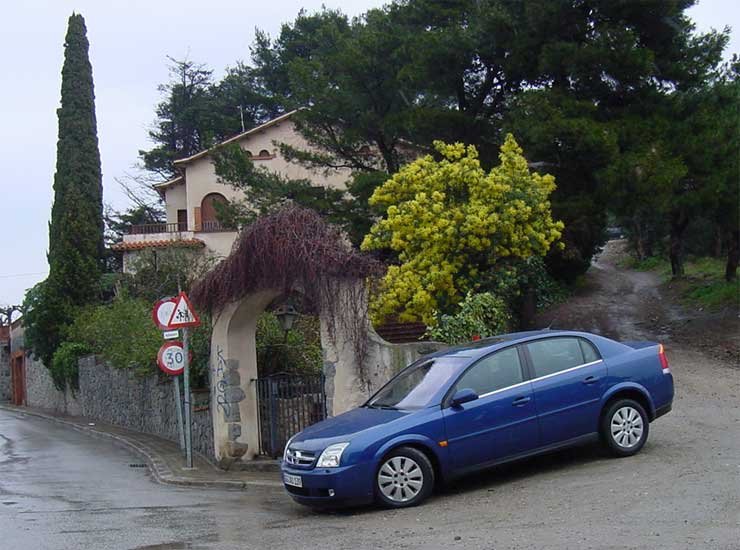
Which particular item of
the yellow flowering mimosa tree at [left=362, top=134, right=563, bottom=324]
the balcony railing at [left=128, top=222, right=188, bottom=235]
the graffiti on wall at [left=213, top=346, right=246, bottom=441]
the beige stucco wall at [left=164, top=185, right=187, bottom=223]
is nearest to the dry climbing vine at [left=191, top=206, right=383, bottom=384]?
the graffiti on wall at [left=213, top=346, right=246, bottom=441]

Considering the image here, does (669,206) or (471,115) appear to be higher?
(471,115)

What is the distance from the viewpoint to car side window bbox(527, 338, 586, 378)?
10.3m

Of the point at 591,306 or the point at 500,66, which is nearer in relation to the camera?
the point at 500,66

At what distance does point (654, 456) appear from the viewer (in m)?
10.5

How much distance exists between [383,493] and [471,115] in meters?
16.9

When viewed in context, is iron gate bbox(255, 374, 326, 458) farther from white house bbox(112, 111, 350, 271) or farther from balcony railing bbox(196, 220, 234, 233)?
balcony railing bbox(196, 220, 234, 233)

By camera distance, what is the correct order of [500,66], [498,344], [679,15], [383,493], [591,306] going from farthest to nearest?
1. [591,306]
2. [500,66]
3. [679,15]
4. [498,344]
5. [383,493]

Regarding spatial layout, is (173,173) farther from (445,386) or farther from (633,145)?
(445,386)

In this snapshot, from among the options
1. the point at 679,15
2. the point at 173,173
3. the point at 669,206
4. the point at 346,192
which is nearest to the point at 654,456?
the point at 669,206

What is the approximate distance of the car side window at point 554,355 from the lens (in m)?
10.3

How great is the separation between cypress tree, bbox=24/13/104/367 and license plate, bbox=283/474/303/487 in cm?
2617

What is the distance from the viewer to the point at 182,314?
14688 millimetres

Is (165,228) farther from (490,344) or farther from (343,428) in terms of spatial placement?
(343,428)

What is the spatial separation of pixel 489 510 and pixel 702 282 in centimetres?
2499
